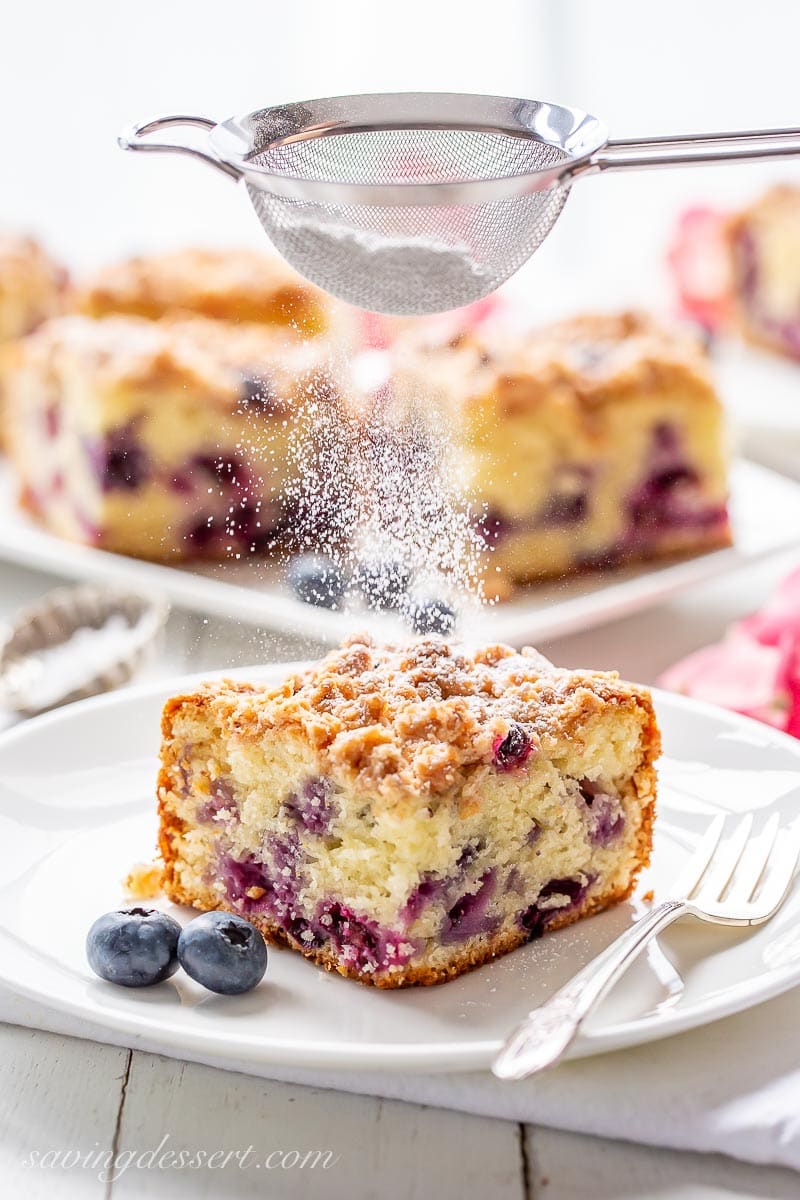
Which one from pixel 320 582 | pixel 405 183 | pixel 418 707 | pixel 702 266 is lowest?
pixel 320 582

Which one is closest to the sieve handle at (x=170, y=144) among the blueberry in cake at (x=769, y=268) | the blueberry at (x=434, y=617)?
the blueberry at (x=434, y=617)

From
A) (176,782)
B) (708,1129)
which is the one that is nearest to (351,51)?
(176,782)

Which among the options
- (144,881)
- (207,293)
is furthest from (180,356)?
(144,881)

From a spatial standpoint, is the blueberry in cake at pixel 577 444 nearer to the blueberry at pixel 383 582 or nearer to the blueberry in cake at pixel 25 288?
the blueberry at pixel 383 582

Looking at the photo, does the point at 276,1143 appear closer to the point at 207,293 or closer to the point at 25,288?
the point at 207,293

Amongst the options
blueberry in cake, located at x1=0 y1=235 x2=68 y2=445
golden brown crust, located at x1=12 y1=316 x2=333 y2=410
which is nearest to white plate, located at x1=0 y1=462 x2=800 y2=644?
golden brown crust, located at x1=12 y1=316 x2=333 y2=410
